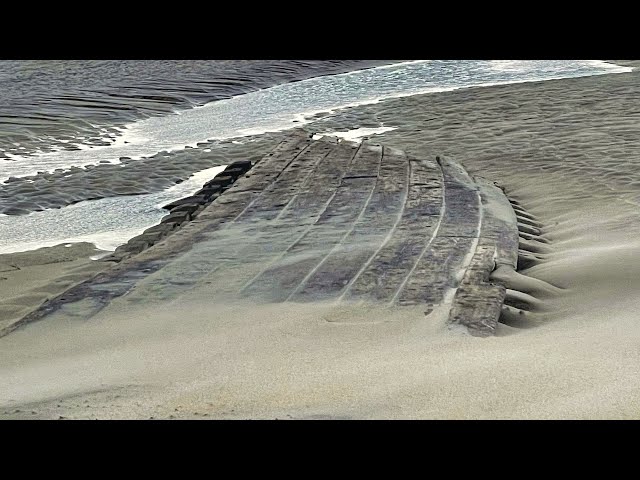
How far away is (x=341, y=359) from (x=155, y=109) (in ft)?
28.3

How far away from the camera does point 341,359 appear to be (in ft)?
9.64

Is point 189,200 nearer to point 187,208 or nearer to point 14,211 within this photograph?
point 187,208

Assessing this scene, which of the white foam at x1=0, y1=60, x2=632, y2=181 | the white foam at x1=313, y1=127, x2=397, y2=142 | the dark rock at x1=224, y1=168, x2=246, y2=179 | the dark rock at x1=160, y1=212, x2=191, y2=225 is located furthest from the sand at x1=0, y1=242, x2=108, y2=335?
the white foam at x1=313, y1=127, x2=397, y2=142

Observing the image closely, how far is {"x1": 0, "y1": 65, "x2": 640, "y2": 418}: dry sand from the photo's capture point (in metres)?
2.38

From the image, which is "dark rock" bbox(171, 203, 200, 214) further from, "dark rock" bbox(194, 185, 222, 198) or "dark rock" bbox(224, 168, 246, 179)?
"dark rock" bbox(224, 168, 246, 179)

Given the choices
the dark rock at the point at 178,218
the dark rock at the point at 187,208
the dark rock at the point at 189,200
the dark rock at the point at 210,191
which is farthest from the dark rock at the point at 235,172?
the dark rock at the point at 178,218

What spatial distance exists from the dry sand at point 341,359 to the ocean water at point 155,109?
8.35 ft

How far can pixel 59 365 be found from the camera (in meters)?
2.99

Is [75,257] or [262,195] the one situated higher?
[262,195]

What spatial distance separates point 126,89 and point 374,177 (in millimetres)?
6689

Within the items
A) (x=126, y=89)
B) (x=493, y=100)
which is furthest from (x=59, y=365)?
Result: (x=126, y=89)

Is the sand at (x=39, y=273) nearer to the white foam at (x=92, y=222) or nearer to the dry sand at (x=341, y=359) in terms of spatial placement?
the white foam at (x=92, y=222)

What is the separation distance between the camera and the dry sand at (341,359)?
2383 mm

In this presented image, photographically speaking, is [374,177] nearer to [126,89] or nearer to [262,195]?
[262,195]
